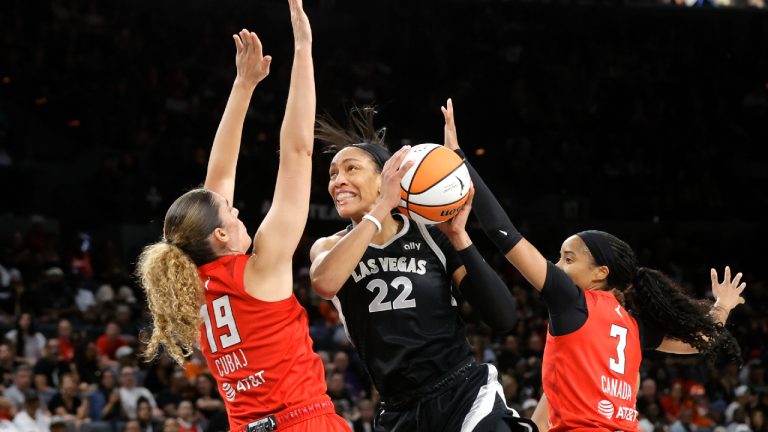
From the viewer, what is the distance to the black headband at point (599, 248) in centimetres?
455

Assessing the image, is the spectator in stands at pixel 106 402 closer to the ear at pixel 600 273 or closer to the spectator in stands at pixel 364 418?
the spectator in stands at pixel 364 418

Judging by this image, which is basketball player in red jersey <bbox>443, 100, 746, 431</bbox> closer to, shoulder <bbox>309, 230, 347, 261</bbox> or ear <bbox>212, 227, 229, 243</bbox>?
shoulder <bbox>309, 230, 347, 261</bbox>

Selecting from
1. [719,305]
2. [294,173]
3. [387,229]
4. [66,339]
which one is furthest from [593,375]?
[66,339]

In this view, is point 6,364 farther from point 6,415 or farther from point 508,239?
point 508,239

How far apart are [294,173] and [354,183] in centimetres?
56

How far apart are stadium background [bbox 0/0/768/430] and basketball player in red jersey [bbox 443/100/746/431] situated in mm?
6399

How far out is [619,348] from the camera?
4359 mm

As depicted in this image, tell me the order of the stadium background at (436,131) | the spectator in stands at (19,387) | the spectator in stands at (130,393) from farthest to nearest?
the stadium background at (436,131), the spectator in stands at (130,393), the spectator in stands at (19,387)

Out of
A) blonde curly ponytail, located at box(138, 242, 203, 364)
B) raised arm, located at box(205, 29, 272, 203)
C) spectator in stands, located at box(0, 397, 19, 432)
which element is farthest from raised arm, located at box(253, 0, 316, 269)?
spectator in stands, located at box(0, 397, 19, 432)

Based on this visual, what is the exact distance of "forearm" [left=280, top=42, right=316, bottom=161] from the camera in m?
3.65

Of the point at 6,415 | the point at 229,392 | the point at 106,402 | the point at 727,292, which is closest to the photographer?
the point at 229,392

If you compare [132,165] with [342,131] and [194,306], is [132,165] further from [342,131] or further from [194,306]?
[194,306]

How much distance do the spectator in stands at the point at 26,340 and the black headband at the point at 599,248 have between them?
7941mm

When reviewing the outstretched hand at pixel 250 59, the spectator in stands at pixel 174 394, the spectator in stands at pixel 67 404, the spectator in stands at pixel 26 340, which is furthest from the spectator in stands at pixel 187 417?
the outstretched hand at pixel 250 59
